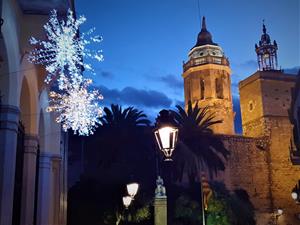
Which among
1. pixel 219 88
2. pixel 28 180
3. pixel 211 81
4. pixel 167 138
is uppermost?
pixel 211 81

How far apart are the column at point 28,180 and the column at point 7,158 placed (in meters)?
2.06

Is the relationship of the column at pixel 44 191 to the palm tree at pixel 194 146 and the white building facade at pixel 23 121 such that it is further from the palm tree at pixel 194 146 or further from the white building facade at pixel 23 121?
the palm tree at pixel 194 146

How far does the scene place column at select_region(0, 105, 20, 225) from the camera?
7.70m

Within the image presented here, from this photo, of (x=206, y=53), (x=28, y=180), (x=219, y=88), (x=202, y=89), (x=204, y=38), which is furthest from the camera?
(x=204, y=38)

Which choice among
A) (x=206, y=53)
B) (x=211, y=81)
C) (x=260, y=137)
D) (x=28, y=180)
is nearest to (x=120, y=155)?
(x=28, y=180)

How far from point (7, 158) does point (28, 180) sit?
7.82ft

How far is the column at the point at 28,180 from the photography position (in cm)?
1000

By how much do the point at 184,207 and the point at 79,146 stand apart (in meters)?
8.45

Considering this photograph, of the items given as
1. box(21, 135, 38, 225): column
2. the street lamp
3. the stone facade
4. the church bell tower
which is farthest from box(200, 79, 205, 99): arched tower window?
the street lamp

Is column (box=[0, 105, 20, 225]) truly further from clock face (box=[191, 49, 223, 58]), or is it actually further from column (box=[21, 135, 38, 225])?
clock face (box=[191, 49, 223, 58])

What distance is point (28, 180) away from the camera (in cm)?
1020

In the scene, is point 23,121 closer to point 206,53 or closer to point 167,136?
point 167,136

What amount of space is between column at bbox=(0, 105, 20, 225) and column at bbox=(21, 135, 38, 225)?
2064 millimetres

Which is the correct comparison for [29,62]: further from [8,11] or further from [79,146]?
[79,146]
